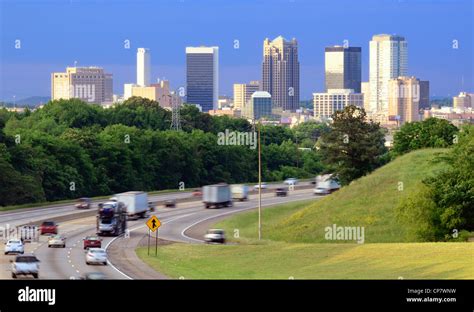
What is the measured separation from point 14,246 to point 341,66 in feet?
47.4

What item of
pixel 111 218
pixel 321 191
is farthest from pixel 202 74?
pixel 321 191

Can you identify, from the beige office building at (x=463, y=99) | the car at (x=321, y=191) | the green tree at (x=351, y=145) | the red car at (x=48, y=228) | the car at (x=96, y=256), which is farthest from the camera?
the green tree at (x=351, y=145)

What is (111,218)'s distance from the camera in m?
25.9

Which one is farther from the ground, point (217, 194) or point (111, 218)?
point (217, 194)

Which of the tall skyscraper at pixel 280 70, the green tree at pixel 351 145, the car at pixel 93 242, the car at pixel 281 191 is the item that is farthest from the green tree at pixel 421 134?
the car at pixel 93 242

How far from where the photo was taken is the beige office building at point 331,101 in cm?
4447

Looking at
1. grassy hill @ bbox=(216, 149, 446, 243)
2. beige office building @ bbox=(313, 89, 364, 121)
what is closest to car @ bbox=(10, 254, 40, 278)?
grassy hill @ bbox=(216, 149, 446, 243)

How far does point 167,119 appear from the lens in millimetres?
41719

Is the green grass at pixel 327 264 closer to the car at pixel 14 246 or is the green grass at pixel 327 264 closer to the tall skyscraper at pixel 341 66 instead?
the car at pixel 14 246

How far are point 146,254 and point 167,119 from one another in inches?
628

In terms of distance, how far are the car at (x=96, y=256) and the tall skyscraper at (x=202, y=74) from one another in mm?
4269

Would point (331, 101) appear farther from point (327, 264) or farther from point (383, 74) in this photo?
point (327, 264)
